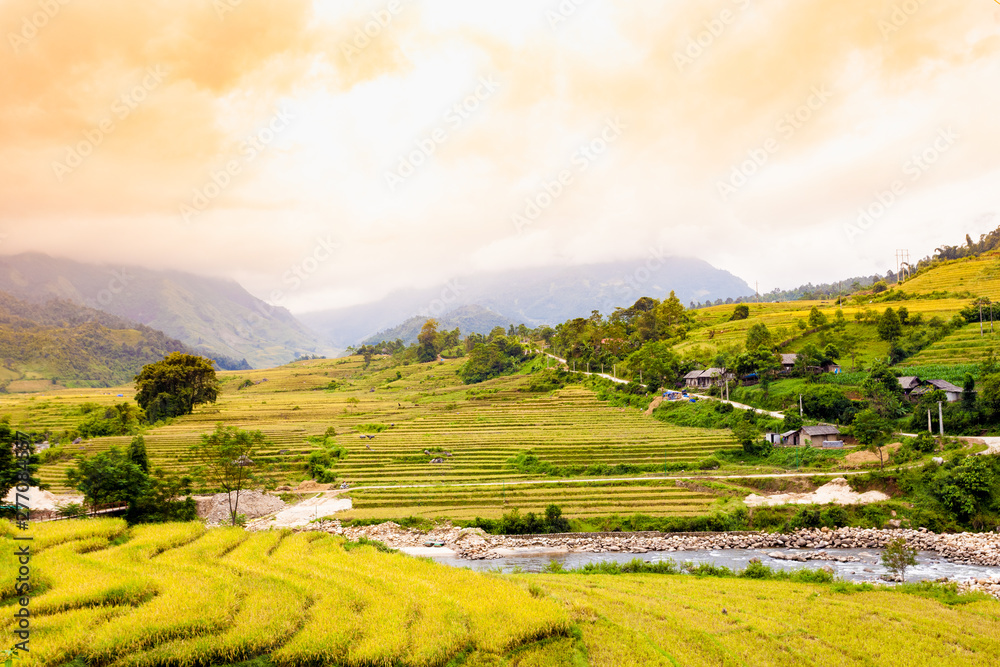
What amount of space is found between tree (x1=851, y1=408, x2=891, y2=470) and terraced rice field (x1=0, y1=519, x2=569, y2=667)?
37303 millimetres

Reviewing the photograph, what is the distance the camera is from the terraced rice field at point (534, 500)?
109ft

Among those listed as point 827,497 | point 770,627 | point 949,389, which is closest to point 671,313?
point 949,389

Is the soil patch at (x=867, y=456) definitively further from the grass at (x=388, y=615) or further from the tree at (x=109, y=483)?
the tree at (x=109, y=483)

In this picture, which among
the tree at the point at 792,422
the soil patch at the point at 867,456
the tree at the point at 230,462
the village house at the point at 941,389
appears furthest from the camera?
the tree at the point at 792,422

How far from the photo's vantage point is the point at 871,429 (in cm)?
3884

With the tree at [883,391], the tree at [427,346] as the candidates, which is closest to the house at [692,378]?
the tree at [883,391]

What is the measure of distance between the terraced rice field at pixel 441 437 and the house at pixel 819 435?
6.00 meters

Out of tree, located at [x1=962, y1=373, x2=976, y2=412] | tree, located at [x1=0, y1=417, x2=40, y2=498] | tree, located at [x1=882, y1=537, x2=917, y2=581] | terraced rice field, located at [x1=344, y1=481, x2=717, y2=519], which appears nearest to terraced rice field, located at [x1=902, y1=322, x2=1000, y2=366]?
tree, located at [x1=962, y1=373, x2=976, y2=412]

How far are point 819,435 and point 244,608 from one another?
44975 mm

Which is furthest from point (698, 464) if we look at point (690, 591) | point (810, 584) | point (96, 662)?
point (96, 662)

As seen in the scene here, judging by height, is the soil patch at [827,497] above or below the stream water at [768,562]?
above

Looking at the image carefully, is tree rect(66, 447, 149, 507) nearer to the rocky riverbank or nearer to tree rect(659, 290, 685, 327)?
the rocky riverbank

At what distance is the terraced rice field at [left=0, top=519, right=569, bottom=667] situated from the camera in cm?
938

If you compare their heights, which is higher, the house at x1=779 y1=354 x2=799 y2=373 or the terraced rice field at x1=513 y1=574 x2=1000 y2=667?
the house at x1=779 y1=354 x2=799 y2=373
